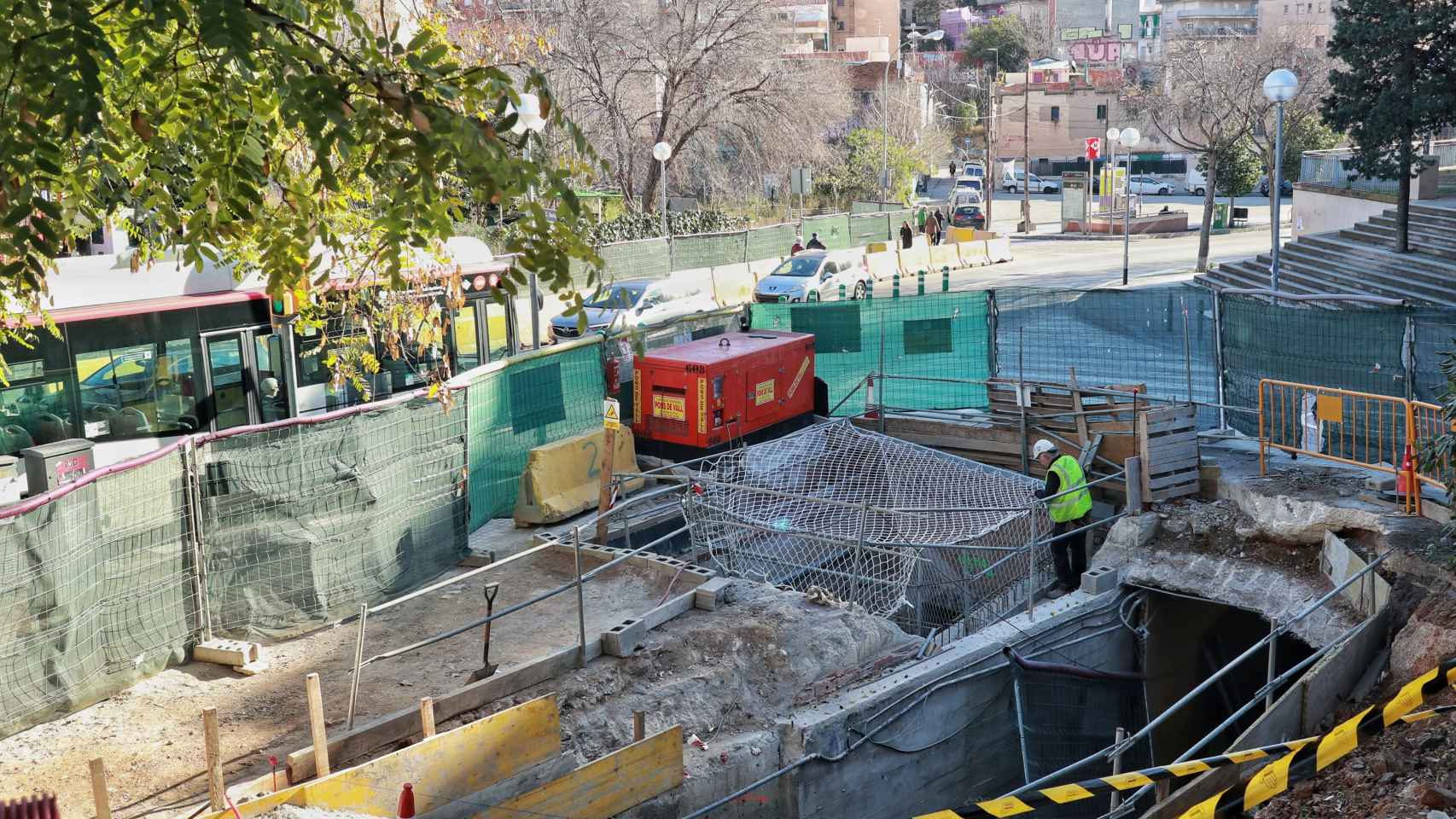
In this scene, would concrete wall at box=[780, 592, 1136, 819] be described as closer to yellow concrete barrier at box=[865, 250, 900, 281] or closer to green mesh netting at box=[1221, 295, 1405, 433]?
green mesh netting at box=[1221, 295, 1405, 433]

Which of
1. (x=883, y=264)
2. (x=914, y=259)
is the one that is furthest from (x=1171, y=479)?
(x=914, y=259)

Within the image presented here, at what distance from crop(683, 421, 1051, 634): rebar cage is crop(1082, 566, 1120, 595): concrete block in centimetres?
54

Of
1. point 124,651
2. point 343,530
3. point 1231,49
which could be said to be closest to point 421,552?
point 343,530

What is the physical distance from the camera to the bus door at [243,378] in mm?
13922

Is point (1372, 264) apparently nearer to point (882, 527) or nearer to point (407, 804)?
point (882, 527)

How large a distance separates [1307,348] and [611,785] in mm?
10653

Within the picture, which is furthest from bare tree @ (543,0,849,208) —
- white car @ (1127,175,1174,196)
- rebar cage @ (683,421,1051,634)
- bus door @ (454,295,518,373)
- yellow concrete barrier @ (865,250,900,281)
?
white car @ (1127,175,1174,196)

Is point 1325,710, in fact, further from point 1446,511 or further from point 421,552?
point 421,552

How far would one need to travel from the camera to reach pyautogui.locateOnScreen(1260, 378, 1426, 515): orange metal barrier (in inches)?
479

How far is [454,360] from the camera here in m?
16.4

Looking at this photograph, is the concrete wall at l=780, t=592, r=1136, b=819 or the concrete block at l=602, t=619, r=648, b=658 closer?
the concrete wall at l=780, t=592, r=1136, b=819

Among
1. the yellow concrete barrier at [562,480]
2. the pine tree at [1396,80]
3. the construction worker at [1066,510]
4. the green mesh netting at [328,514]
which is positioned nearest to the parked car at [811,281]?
the pine tree at [1396,80]

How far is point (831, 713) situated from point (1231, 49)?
47.2 meters

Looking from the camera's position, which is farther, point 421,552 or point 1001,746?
point 421,552
